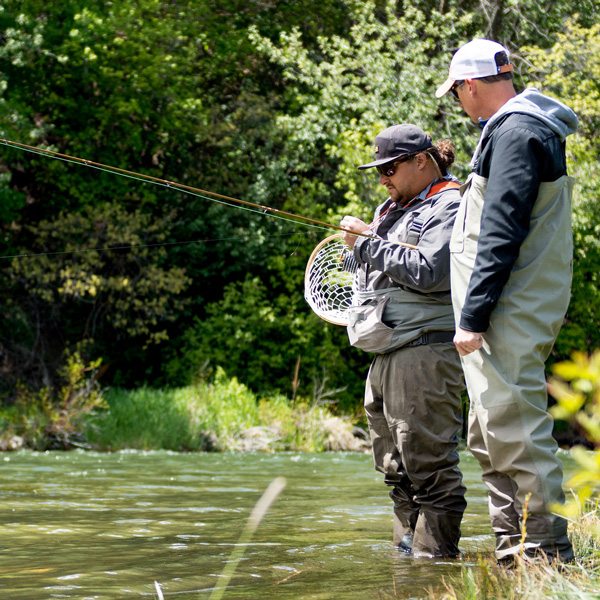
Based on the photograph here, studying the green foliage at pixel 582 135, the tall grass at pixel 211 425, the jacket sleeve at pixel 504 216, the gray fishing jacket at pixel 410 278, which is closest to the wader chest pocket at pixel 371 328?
the gray fishing jacket at pixel 410 278

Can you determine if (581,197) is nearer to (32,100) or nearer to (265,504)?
(32,100)

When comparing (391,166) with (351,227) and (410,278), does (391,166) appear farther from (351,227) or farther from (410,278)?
(410,278)

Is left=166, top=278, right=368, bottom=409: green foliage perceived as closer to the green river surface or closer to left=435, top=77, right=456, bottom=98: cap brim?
the green river surface

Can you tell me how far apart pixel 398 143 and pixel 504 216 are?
1.20 meters

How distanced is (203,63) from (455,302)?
15.7m

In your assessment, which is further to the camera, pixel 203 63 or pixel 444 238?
pixel 203 63

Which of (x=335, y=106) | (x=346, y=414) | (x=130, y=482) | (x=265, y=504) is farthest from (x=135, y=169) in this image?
(x=265, y=504)

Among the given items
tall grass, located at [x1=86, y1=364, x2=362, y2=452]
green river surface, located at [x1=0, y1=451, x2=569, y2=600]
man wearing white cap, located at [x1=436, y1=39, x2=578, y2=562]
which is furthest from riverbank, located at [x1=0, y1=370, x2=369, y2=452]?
man wearing white cap, located at [x1=436, y1=39, x2=578, y2=562]

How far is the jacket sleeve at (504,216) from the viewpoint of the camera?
3.18 m

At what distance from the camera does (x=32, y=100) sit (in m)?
16.1

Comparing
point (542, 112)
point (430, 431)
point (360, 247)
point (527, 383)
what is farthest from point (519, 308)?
point (360, 247)

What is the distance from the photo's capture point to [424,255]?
13.3 ft

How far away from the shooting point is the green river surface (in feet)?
11.8

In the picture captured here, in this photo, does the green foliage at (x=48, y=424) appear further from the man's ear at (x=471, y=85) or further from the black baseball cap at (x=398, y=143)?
the man's ear at (x=471, y=85)
